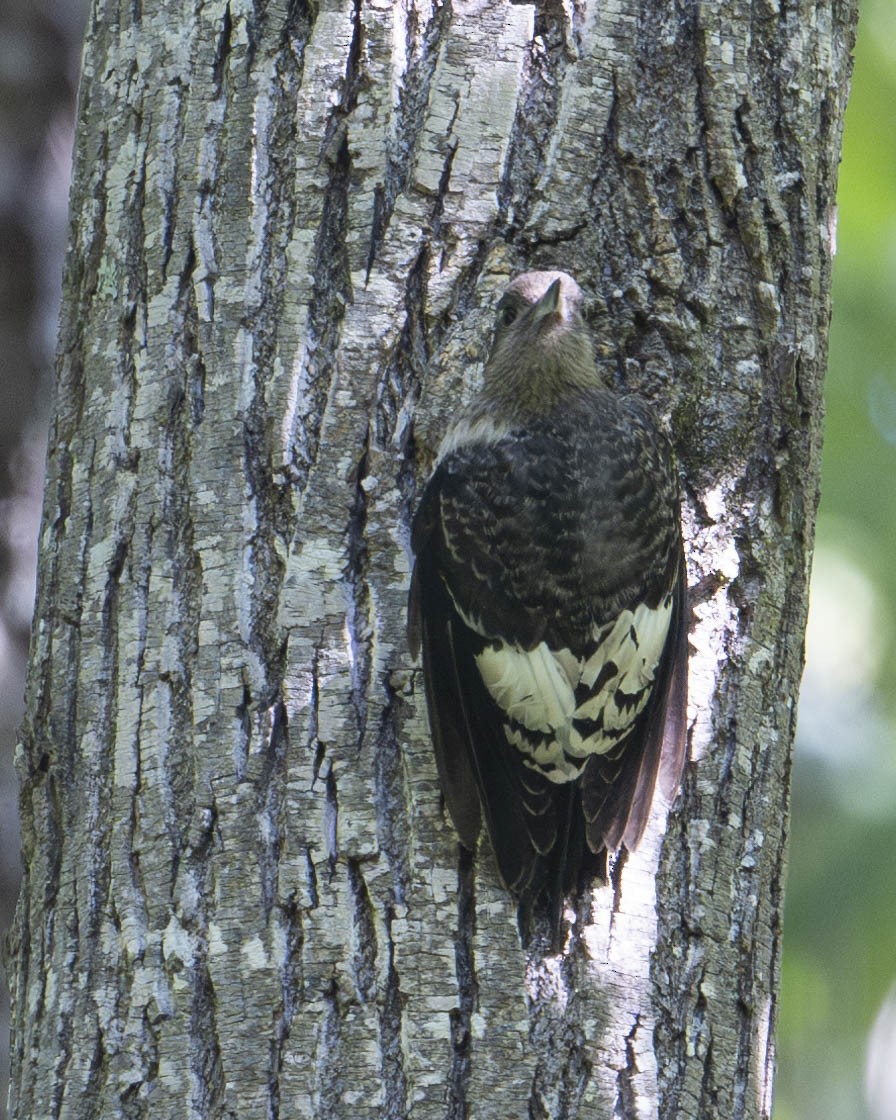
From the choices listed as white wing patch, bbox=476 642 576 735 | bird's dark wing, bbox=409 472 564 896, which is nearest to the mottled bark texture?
bird's dark wing, bbox=409 472 564 896

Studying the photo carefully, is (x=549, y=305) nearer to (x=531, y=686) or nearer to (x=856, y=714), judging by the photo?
(x=531, y=686)

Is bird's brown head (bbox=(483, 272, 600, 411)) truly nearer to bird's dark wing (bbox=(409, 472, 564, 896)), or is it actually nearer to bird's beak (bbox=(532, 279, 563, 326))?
bird's beak (bbox=(532, 279, 563, 326))

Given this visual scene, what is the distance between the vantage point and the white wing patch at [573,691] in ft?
7.94

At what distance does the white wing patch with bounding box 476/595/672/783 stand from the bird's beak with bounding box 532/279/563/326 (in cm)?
58

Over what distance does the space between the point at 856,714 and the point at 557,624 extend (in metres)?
5.12

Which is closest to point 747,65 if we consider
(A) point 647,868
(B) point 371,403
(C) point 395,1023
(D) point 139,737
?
(B) point 371,403

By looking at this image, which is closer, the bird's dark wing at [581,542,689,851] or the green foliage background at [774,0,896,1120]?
the bird's dark wing at [581,542,689,851]

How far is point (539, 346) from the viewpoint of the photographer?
104 inches

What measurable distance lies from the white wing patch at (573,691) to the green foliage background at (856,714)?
158 inches

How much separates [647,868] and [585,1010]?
275mm

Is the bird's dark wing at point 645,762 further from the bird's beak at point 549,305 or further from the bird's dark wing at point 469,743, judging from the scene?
the bird's beak at point 549,305

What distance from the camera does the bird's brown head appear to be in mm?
2439

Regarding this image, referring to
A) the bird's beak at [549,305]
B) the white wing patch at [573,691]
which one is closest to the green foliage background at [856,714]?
the bird's beak at [549,305]

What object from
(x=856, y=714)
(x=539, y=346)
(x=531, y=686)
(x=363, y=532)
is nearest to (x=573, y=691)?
(x=531, y=686)
